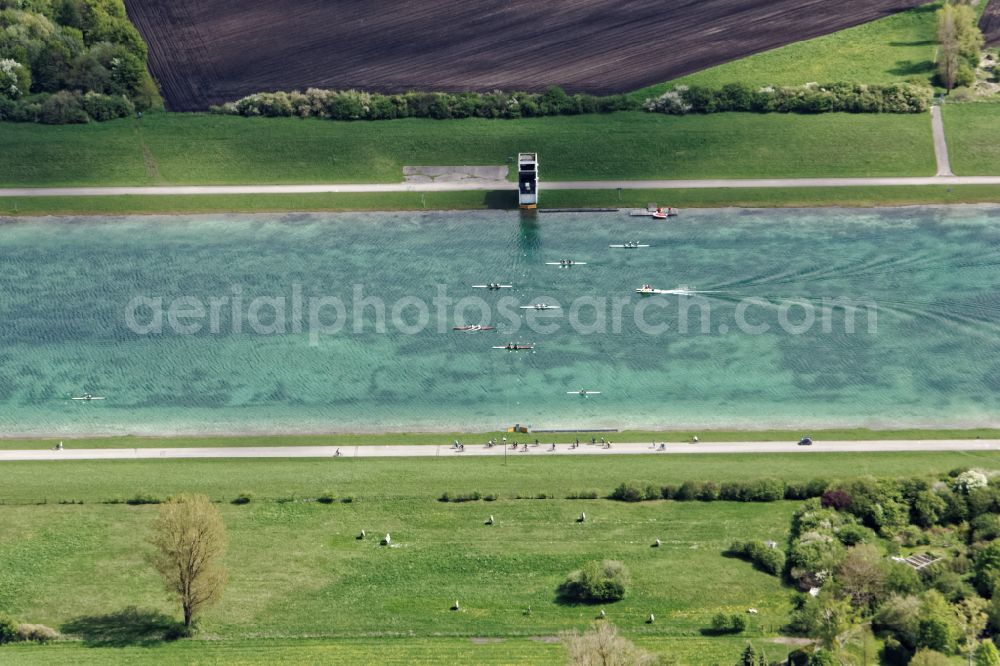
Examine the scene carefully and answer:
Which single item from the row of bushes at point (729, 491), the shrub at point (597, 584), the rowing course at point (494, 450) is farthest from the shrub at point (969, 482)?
the shrub at point (597, 584)

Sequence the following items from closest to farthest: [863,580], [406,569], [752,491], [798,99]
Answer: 1. [863,580]
2. [406,569]
3. [752,491]
4. [798,99]

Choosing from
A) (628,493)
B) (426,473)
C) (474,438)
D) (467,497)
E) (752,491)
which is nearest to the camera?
(752,491)

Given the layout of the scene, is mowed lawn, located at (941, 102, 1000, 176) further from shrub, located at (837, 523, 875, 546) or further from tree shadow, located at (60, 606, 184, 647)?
tree shadow, located at (60, 606, 184, 647)

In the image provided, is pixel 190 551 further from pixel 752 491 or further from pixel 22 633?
pixel 752 491

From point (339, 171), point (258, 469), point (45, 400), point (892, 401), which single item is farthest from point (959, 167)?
point (45, 400)

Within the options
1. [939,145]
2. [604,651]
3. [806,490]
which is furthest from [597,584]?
[939,145]

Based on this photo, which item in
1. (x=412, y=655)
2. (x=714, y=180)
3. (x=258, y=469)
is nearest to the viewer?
(x=412, y=655)

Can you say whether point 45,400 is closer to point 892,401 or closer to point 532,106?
A: point 532,106
